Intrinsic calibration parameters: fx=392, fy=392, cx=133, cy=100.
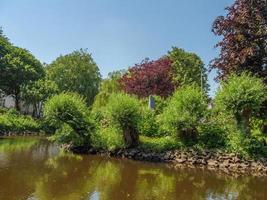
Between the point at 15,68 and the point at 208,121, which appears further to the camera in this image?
the point at 15,68

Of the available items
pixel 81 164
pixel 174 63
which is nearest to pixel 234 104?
pixel 81 164

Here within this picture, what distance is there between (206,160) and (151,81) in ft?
69.7

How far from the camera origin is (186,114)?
57.4 feet

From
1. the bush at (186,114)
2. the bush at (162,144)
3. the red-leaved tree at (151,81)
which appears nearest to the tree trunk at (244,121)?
the bush at (186,114)

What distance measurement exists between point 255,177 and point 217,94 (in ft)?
15.6

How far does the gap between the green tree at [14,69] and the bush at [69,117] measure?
2461 cm

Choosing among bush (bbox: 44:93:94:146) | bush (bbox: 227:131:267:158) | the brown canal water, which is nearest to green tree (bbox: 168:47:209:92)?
bush (bbox: 44:93:94:146)

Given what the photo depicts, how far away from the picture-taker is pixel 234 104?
16.2m

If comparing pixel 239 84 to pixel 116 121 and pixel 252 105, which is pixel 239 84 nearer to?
pixel 252 105

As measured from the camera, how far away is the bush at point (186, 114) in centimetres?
1758

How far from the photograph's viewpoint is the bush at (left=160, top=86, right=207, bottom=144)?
17578 mm

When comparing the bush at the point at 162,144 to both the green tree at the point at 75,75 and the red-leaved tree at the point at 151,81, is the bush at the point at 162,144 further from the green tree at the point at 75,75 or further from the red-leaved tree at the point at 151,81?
the green tree at the point at 75,75

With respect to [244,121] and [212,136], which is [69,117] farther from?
[244,121]

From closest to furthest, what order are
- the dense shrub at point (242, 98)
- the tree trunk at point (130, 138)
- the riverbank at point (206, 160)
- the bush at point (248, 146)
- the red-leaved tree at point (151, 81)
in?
1. the riverbank at point (206, 160)
2. the bush at point (248, 146)
3. the dense shrub at point (242, 98)
4. the tree trunk at point (130, 138)
5. the red-leaved tree at point (151, 81)
